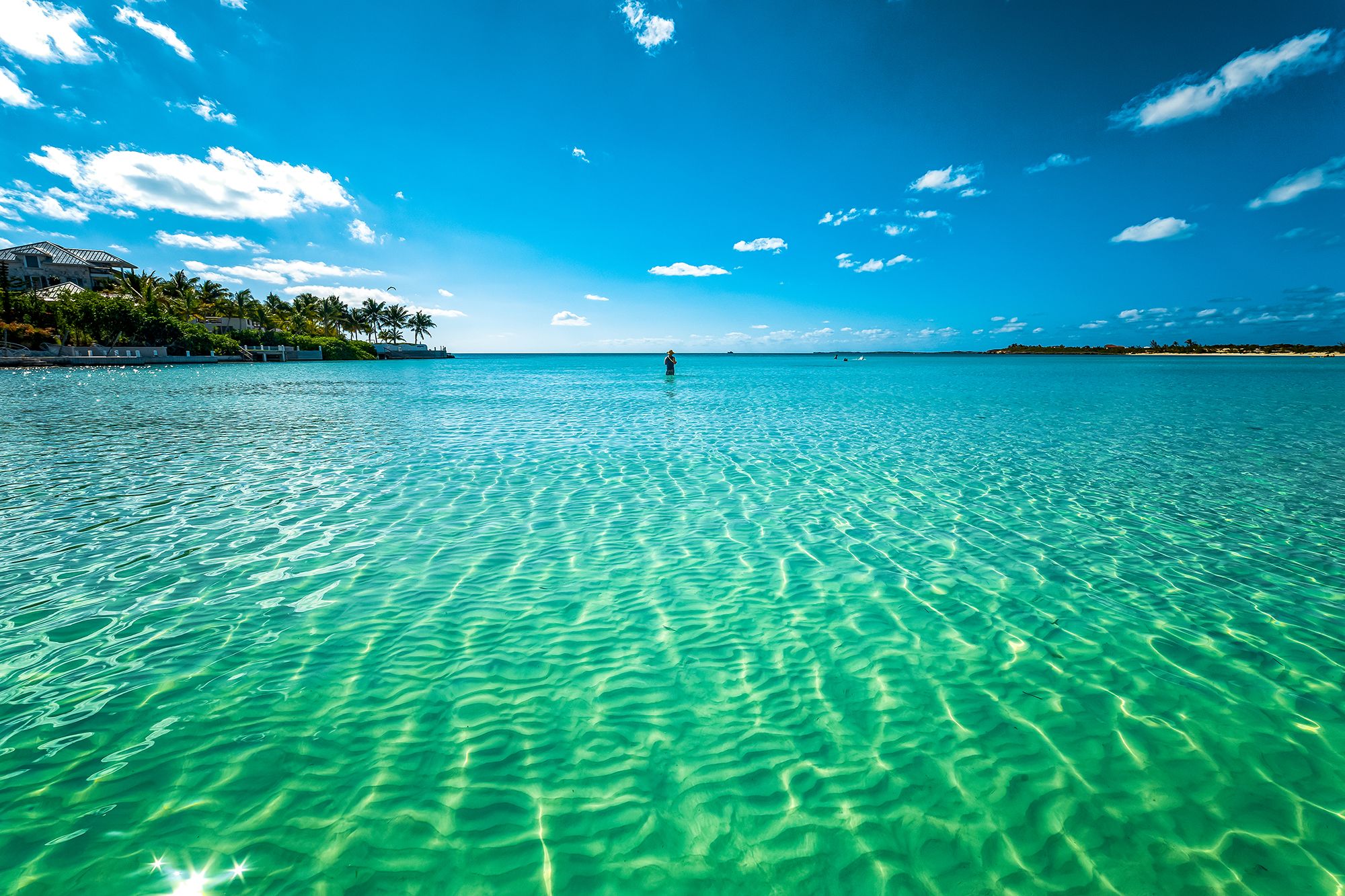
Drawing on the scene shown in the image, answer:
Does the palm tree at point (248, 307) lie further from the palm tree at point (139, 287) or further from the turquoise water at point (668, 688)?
the turquoise water at point (668, 688)

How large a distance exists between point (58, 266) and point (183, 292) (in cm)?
2702

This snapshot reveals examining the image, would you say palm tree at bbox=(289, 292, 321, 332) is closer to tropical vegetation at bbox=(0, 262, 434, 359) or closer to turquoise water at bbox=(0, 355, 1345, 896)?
tropical vegetation at bbox=(0, 262, 434, 359)

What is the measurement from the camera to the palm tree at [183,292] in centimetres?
8794

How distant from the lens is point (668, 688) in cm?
550

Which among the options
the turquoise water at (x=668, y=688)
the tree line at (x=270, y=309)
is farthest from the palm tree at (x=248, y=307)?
the turquoise water at (x=668, y=688)

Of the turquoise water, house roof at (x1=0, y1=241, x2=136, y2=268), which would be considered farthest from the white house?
the turquoise water

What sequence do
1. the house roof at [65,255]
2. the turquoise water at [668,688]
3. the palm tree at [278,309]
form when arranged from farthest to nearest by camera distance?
the palm tree at [278,309] → the house roof at [65,255] → the turquoise water at [668,688]

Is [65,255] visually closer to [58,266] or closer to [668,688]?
[58,266]

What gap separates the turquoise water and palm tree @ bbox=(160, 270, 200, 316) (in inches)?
4015

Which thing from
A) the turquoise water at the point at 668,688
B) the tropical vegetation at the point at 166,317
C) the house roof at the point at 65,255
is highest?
the house roof at the point at 65,255

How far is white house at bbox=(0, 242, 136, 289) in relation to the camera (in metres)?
93.4

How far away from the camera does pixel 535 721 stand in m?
4.95

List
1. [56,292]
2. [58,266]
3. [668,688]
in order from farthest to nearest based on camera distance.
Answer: [58,266], [56,292], [668,688]

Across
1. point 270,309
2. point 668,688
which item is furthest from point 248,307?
point 668,688
